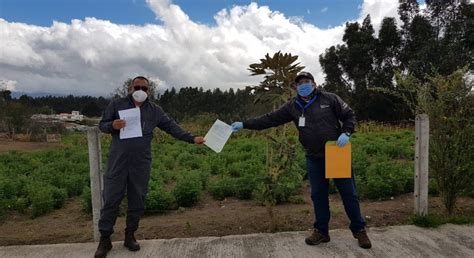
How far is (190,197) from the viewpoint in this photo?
620cm

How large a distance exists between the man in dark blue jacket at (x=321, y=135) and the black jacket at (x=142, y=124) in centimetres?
116

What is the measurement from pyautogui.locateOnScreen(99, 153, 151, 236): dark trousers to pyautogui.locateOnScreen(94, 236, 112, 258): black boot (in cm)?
6

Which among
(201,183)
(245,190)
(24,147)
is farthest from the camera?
(24,147)

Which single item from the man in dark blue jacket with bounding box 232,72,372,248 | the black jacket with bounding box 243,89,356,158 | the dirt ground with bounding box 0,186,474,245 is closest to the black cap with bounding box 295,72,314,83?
the man in dark blue jacket with bounding box 232,72,372,248

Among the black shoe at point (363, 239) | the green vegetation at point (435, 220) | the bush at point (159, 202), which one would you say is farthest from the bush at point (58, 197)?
the green vegetation at point (435, 220)

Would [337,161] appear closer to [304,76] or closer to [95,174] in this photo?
Result: [304,76]

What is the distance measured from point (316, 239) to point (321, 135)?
→ 3.39 feet

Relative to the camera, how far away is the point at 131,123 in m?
3.96

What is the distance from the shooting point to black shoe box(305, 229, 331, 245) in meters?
4.14

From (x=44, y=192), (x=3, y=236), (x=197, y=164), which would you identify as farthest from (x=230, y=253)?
(x=197, y=164)

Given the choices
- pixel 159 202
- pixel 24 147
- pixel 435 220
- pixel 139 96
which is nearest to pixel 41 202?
pixel 159 202

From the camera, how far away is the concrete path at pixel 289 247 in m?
3.96

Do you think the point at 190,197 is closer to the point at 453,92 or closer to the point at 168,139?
the point at 453,92

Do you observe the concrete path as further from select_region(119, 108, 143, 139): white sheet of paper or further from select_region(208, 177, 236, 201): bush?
select_region(208, 177, 236, 201): bush
